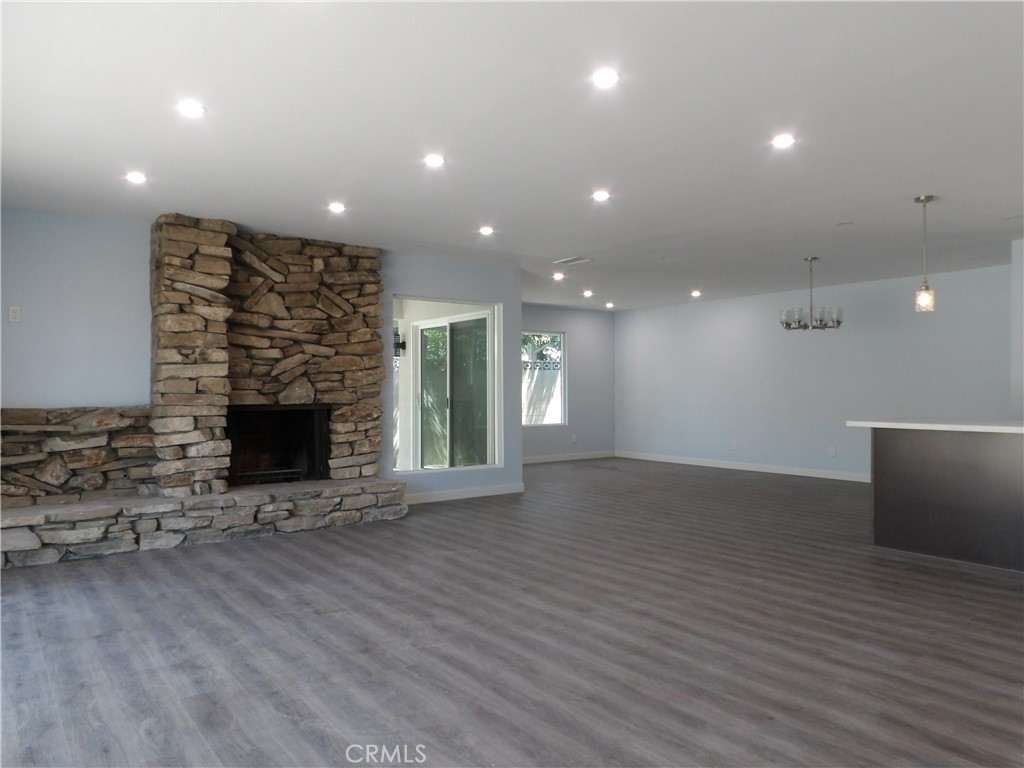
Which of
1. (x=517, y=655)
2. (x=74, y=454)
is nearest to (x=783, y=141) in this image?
(x=517, y=655)

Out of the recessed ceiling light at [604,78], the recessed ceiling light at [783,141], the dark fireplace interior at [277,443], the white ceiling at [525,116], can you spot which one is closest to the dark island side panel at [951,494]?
the white ceiling at [525,116]

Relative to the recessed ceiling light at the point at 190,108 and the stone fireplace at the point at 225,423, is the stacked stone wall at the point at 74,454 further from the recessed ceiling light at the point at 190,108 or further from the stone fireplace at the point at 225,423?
the recessed ceiling light at the point at 190,108

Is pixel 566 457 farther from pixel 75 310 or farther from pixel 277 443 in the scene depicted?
pixel 75 310

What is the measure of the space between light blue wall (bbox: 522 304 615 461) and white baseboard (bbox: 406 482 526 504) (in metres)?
3.08

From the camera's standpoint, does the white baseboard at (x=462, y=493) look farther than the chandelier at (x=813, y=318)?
No

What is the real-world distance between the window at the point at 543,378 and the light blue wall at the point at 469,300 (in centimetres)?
312

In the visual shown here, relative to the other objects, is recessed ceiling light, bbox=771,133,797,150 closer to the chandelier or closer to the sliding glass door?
the chandelier

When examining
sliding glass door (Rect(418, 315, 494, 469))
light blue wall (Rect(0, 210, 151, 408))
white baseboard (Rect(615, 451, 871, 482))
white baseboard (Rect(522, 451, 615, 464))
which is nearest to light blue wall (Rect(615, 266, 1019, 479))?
white baseboard (Rect(615, 451, 871, 482))

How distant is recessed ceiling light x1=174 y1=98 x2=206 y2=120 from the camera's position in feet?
11.2

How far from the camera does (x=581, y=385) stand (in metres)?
11.9

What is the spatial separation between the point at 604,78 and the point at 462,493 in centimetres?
529

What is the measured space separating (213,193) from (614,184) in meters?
2.84

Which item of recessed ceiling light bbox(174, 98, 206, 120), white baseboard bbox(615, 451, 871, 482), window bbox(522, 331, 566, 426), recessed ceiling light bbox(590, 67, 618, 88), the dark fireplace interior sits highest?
recessed ceiling light bbox(174, 98, 206, 120)

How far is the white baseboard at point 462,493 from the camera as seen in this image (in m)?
7.35
